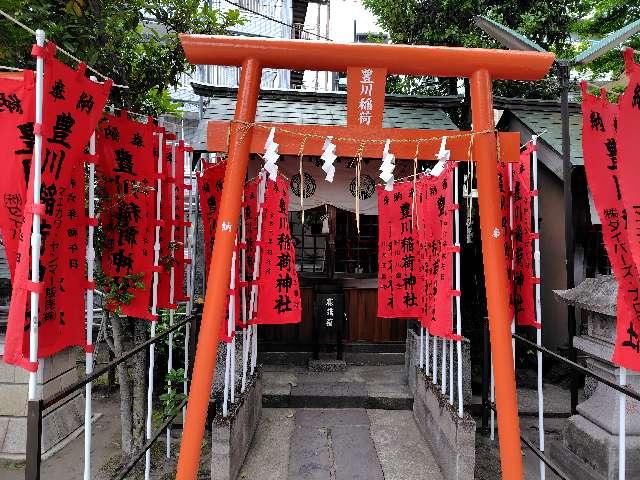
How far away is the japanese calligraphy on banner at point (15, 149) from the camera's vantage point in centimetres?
320

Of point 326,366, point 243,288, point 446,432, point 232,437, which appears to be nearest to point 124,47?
point 243,288

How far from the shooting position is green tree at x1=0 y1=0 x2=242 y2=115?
4.69 m

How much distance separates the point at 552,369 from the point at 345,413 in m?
4.98

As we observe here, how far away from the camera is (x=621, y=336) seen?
349cm

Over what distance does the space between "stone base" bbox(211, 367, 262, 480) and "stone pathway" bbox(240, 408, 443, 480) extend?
0.98 ft

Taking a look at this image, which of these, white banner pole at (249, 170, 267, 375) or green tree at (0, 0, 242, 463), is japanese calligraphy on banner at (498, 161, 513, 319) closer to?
white banner pole at (249, 170, 267, 375)

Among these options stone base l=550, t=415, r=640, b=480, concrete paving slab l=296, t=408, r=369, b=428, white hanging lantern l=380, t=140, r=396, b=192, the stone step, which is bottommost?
concrete paving slab l=296, t=408, r=369, b=428

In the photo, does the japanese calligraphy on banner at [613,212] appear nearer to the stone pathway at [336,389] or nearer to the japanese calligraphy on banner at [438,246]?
the japanese calligraphy on banner at [438,246]

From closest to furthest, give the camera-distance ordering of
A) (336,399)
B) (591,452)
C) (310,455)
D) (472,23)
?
(591,452)
(310,455)
(336,399)
(472,23)

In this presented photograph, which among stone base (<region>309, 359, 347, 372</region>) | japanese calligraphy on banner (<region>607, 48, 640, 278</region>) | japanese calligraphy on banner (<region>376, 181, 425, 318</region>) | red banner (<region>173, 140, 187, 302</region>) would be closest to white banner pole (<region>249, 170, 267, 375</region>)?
red banner (<region>173, 140, 187, 302</region>)

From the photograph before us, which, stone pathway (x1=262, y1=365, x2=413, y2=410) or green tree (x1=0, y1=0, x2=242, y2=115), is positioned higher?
green tree (x1=0, y1=0, x2=242, y2=115)

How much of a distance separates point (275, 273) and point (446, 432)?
3.17 meters

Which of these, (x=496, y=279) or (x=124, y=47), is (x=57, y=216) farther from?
(x=496, y=279)

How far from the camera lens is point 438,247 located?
6.02 meters
